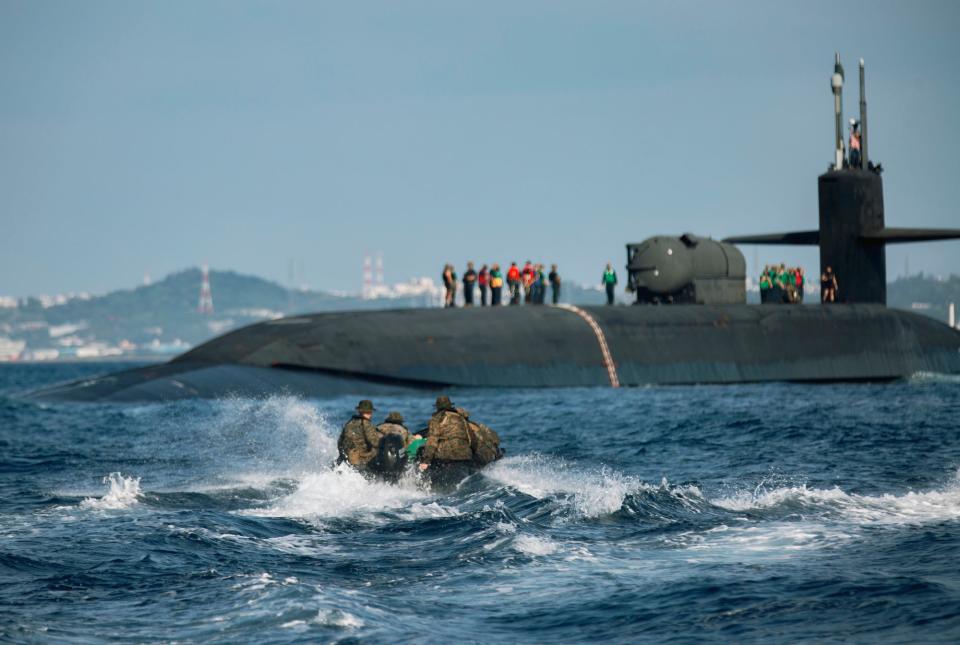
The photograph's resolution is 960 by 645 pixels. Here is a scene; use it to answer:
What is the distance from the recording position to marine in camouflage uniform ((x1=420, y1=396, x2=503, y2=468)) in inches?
752

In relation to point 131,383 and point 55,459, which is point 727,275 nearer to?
point 131,383

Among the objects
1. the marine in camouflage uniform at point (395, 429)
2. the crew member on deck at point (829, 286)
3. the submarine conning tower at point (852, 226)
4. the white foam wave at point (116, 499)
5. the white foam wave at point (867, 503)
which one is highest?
the submarine conning tower at point (852, 226)

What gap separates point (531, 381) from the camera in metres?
37.4

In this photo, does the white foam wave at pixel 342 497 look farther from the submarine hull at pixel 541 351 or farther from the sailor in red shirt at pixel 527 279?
the sailor in red shirt at pixel 527 279

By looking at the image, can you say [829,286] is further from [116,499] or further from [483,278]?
[116,499]

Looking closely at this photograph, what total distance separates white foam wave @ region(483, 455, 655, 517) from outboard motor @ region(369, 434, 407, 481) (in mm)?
1194

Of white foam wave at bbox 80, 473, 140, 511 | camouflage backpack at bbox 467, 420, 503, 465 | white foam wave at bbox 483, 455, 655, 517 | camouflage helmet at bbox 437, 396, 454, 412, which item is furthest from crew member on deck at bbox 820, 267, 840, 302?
white foam wave at bbox 80, 473, 140, 511

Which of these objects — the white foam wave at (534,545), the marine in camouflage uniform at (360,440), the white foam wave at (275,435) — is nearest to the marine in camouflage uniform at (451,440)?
the marine in camouflage uniform at (360,440)

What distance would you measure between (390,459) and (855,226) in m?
25.7

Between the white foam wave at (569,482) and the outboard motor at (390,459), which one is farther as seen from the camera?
the outboard motor at (390,459)

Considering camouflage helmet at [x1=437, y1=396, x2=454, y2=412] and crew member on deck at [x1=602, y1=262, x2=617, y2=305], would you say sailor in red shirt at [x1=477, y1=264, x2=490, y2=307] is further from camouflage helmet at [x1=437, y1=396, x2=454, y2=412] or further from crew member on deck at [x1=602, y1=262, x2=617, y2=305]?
camouflage helmet at [x1=437, y1=396, x2=454, y2=412]

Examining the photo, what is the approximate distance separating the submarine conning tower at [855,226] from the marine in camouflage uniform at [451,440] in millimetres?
24540

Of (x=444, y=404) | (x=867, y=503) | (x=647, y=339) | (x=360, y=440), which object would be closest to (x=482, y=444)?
(x=444, y=404)

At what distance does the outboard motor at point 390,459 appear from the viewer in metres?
19.0
